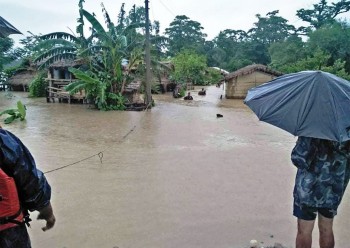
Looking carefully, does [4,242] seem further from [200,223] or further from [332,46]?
[332,46]

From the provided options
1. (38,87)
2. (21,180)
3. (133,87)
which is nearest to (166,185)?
(21,180)

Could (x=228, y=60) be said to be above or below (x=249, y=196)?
above

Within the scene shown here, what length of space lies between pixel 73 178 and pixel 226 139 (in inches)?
216

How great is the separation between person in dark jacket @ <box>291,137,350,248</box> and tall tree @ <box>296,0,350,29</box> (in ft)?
116

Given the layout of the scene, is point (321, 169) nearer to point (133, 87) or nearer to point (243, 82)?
point (133, 87)

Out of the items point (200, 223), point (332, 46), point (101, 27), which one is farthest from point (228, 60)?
point (200, 223)

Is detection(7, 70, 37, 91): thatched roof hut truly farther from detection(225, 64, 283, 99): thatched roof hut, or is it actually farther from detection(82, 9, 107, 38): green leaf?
detection(225, 64, 283, 99): thatched roof hut

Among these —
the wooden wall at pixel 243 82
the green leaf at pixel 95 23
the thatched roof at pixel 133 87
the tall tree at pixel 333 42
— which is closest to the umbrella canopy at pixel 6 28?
the green leaf at pixel 95 23

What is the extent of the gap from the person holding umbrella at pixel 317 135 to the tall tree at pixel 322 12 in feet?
116

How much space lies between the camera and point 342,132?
2.45 meters

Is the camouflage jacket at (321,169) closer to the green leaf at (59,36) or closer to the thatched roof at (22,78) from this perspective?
the green leaf at (59,36)

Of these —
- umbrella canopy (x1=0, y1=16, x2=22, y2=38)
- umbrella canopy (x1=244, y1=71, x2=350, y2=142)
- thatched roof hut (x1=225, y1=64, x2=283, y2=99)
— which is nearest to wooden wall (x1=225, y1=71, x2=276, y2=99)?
thatched roof hut (x1=225, y1=64, x2=283, y2=99)

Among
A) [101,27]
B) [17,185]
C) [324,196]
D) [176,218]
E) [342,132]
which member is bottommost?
[176,218]

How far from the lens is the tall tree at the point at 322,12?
34.4 m
